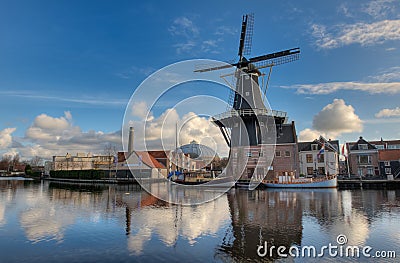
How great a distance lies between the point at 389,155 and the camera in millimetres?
45781

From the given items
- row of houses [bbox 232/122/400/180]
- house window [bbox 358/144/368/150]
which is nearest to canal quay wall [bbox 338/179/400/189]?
row of houses [bbox 232/122/400/180]

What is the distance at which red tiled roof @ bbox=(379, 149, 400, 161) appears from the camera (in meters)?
45.0

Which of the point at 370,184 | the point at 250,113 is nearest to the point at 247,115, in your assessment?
the point at 250,113

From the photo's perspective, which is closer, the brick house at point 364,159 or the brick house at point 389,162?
the brick house at point 389,162

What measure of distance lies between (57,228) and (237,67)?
105 feet

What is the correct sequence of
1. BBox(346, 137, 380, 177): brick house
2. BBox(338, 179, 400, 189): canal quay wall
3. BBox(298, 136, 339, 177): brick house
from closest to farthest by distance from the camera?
BBox(338, 179, 400, 189): canal quay wall < BBox(346, 137, 380, 177): brick house < BBox(298, 136, 339, 177): brick house

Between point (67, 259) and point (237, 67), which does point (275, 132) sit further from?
point (67, 259)

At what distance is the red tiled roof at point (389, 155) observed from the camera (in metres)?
45.0

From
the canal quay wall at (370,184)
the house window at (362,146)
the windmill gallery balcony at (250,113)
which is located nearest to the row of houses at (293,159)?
the house window at (362,146)

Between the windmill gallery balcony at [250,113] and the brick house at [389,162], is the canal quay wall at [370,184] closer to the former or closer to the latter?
the brick house at [389,162]

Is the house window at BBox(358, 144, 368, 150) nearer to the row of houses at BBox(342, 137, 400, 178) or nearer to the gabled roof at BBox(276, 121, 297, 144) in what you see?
the row of houses at BBox(342, 137, 400, 178)

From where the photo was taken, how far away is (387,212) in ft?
52.4

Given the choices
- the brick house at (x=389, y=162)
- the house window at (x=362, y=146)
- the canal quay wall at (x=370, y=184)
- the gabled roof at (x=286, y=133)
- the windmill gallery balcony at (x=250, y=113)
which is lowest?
the canal quay wall at (x=370, y=184)

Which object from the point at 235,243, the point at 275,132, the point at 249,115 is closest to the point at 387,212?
the point at 235,243
